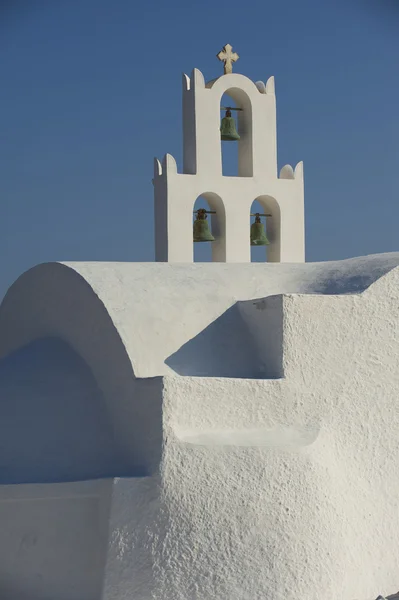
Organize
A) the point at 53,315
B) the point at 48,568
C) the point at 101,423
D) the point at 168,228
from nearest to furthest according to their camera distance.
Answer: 1. the point at 48,568
2. the point at 101,423
3. the point at 53,315
4. the point at 168,228

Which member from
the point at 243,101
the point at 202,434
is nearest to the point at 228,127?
the point at 243,101


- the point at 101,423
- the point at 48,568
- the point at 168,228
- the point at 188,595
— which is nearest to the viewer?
the point at 188,595

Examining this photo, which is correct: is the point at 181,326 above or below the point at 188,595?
above

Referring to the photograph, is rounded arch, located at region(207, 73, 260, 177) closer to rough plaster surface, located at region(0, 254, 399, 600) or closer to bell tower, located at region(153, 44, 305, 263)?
bell tower, located at region(153, 44, 305, 263)

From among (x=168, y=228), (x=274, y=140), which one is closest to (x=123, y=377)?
(x=168, y=228)

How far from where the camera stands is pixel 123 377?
28.5ft

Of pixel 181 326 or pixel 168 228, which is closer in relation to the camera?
pixel 181 326

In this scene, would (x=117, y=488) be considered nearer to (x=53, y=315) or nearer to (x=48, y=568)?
(x=48, y=568)

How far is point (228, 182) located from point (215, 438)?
5164mm

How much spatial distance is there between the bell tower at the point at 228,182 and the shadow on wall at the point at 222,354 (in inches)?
120

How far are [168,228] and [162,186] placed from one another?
1.85ft

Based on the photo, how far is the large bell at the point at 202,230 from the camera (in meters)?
12.6

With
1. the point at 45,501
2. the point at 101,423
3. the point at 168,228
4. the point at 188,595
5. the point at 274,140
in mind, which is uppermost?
the point at 274,140

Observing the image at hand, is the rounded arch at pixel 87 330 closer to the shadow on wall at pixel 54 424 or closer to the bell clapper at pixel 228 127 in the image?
the shadow on wall at pixel 54 424
